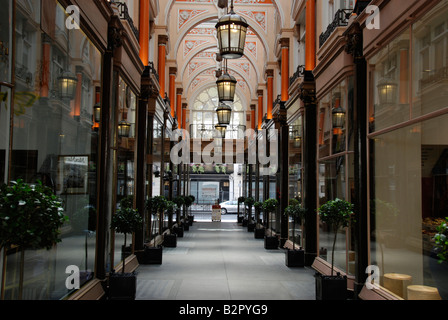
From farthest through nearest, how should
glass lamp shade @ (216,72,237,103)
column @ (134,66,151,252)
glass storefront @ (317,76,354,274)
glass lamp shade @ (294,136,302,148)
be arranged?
glass lamp shade @ (294,136,302,148) < column @ (134,66,151,252) < glass lamp shade @ (216,72,237,103) < glass storefront @ (317,76,354,274)

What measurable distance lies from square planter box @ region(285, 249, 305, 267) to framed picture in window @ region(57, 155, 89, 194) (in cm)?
612

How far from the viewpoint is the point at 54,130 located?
552cm

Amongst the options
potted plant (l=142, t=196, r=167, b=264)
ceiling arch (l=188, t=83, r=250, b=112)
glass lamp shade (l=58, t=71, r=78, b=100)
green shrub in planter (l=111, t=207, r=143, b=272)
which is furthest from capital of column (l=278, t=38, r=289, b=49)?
ceiling arch (l=188, t=83, r=250, b=112)

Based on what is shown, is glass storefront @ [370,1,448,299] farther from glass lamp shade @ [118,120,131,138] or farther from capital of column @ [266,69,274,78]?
capital of column @ [266,69,274,78]

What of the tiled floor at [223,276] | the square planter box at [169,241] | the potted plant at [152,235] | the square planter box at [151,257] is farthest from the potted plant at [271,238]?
the square planter box at [151,257]

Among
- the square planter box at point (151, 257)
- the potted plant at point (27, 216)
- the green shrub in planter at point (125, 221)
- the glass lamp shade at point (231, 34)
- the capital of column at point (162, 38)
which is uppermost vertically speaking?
the capital of column at point (162, 38)

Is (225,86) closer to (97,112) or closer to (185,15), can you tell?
(97,112)

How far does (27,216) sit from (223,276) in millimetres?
6924

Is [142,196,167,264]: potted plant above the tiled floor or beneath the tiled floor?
above

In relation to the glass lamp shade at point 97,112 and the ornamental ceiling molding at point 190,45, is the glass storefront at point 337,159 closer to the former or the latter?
the glass lamp shade at point 97,112

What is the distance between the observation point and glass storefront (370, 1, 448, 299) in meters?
5.23

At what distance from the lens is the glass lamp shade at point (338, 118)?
9.32 metres

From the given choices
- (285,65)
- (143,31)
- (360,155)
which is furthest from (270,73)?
(360,155)

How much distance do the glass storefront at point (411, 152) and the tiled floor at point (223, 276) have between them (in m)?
2.21
